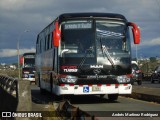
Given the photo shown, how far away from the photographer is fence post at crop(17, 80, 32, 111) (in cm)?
1175

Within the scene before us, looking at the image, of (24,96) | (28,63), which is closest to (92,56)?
(24,96)

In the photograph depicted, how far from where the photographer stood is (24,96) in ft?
38.8

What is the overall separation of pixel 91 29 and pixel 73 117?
7391 mm

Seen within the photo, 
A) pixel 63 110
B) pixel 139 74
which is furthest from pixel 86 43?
pixel 139 74

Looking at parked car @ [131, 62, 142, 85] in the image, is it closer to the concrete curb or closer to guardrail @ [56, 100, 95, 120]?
the concrete curb

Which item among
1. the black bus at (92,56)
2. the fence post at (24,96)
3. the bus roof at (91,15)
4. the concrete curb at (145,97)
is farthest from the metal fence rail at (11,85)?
the concrete curb at (145,97)

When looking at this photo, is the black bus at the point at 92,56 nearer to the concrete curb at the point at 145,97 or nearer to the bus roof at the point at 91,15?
the bus roof at the point at 91,15

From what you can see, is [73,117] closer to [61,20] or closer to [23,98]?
[23,98]

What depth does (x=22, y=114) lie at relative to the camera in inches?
452

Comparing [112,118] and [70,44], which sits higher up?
[70,44]

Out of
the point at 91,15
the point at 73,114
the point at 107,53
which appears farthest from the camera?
the point at 91,15

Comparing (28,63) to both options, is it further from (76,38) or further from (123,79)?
(123,79)

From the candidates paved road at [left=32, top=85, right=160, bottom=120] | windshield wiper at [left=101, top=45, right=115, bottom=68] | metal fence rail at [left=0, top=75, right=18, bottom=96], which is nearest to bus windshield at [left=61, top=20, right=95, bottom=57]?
windshield wiper at [left=101, top=45, right=115, bottom=68]

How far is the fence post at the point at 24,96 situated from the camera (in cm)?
1175
